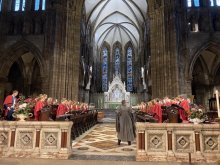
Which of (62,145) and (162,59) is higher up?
(162,59)

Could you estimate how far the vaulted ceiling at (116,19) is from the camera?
31.7 m

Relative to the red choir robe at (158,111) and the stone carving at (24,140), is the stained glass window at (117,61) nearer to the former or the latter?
the red choir robe at (158,111)

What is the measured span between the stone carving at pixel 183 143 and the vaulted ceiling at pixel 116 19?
2749cm

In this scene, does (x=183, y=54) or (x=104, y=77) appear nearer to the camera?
(x=183, y=54)

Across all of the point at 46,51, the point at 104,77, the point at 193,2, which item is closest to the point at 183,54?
the point at 193,2

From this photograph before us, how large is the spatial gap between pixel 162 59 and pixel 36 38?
42.3 feet

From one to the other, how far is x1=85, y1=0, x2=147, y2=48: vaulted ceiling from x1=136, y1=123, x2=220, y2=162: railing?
27.4 m

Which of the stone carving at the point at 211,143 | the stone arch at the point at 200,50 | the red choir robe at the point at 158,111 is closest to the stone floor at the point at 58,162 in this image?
the stone carving at the point at 211,143

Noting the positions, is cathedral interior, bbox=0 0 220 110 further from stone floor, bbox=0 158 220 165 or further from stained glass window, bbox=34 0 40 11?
stone floor, bbox=0 158 220 165

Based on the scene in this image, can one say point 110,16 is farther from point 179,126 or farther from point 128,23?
point 179,126

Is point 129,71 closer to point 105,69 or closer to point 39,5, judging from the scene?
point 105,69

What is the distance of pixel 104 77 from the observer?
4422 centimetres

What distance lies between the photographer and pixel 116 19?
40.2m

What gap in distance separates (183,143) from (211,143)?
0.80 m
